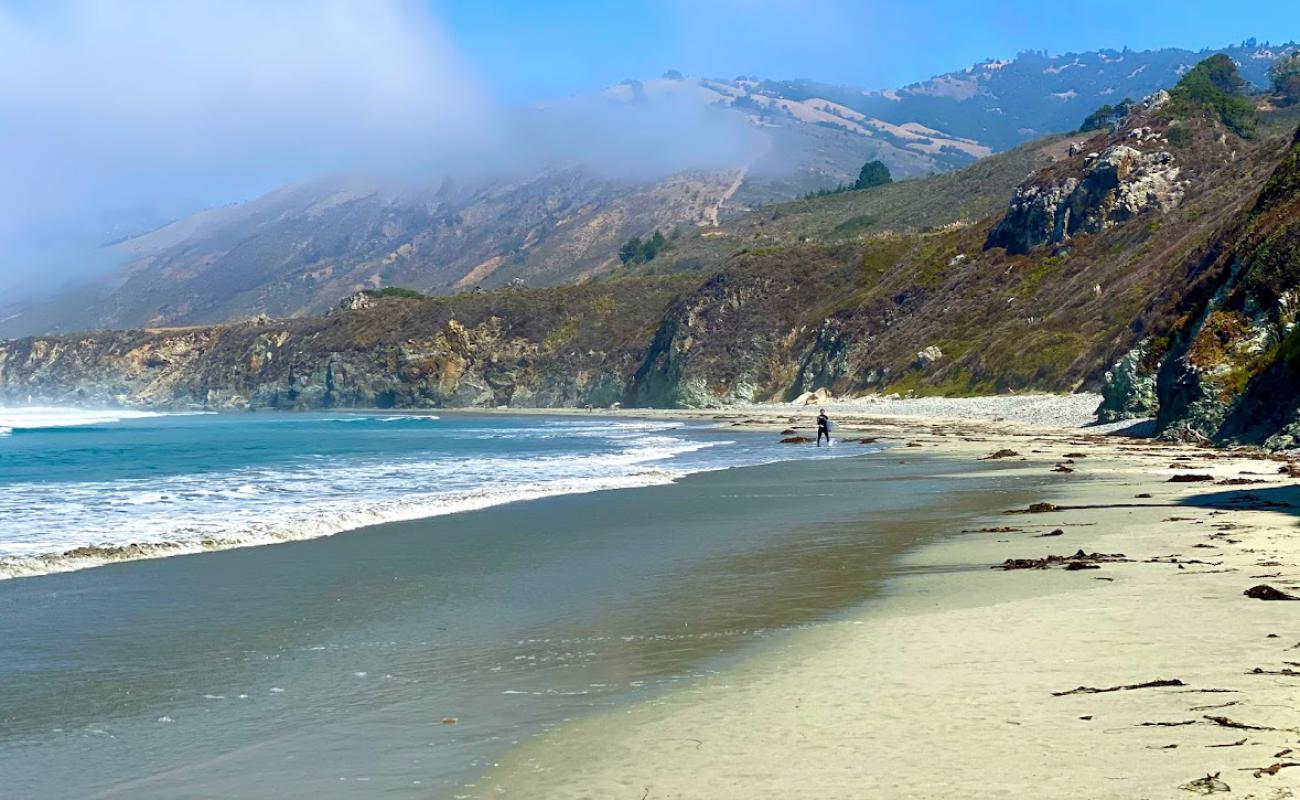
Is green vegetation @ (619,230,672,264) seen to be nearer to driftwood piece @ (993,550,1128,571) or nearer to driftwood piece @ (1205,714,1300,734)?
driftwood piece @ (993,550,1128,571)

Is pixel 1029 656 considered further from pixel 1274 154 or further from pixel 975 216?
pixel 975 216

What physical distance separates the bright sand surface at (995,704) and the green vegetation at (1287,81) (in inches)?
4811

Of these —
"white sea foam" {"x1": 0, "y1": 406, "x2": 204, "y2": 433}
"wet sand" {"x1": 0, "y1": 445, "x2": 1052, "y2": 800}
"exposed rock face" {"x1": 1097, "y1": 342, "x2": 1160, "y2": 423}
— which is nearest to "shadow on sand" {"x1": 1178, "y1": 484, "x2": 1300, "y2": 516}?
"wet sand" {"x1": 0, "y1": 445, "x2": 1052, "y2": 800}

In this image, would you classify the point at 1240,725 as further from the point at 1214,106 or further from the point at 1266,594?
the point at 1214,106

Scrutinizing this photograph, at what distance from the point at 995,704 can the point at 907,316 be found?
292 feet

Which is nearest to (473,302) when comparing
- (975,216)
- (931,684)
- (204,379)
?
(204,379)

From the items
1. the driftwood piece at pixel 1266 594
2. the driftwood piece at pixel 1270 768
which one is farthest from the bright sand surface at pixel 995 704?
the driftwood piece at pixel 1266 594

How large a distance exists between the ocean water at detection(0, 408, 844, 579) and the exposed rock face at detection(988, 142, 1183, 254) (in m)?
42.7

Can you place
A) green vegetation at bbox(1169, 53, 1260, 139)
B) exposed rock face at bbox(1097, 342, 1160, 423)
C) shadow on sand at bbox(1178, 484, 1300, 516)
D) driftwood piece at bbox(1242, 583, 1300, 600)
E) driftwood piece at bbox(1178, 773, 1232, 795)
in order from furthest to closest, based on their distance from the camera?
green vegetation at bbox(1169, 53, 1260, 139), exposed rock face at bbox(1097, 342, 1160, 423), shadow on sand at bbox(1178, 484, 1300, 516), driftwood piece at bbox(1242, 583, 1300, 600), driftwood piece at bbox(1178, 773, 1232, 795)

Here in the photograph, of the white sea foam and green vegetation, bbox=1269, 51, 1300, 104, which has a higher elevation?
green vegetation, bbox=1269, 51, 1300, 104

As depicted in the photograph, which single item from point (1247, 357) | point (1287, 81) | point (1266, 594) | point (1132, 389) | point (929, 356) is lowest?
point (1266, 594)

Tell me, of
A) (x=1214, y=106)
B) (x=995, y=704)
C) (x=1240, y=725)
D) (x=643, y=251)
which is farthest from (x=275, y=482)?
(x=643, y=251)

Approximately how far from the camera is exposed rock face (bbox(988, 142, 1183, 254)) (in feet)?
278

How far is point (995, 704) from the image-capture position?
25.1 ft
